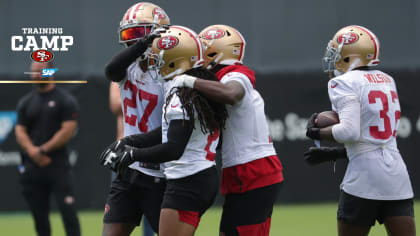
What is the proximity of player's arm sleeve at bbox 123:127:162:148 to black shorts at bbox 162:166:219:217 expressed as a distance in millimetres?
365

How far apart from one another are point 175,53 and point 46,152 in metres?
3.31

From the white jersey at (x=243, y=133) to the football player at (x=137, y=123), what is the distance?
1.59 feet

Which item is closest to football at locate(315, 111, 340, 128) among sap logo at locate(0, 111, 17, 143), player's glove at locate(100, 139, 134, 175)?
player's glove at locate(100, 139, 134, 175)

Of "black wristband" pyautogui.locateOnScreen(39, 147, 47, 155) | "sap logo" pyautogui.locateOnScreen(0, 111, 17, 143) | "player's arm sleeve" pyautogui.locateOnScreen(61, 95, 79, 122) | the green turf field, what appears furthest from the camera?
"sap logo" pyautogui.locateOnScreen(0, 111, 17, 143)

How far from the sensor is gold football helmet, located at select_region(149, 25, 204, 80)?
13.5ft

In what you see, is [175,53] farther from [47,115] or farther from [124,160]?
[47,115]

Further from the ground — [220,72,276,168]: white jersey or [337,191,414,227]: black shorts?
[220,72,276,168]: white jersey

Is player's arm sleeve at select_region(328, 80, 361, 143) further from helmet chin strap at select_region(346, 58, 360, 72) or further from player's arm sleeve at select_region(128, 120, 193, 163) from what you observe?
player's arm sleeve at select_region(128, 120, 193, 163)

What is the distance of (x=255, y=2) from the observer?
11.1 meters

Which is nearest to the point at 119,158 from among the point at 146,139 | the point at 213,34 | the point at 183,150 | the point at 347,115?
the point at 146,139

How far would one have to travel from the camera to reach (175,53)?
13.4 ft

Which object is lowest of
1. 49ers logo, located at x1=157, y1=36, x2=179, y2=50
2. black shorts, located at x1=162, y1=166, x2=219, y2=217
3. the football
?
black shorts, located at x1=162, y1=166, x2=219, y2=217

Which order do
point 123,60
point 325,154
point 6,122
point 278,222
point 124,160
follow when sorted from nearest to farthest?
point 124,160 < point 123,60 < point 325,154 < point 278,222 < point 6,122

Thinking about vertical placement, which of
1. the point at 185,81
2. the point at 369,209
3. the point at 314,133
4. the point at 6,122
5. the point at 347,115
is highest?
the point at 185,81
